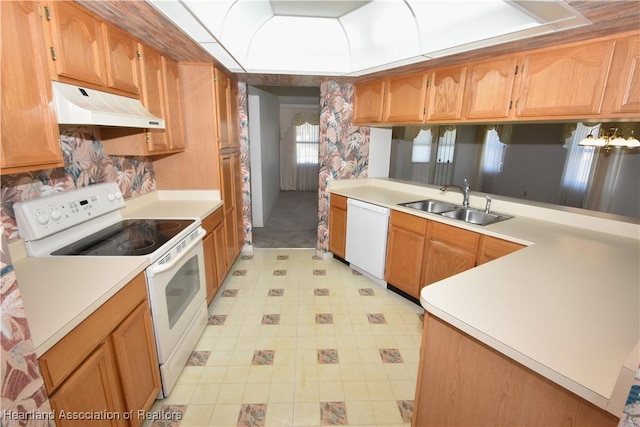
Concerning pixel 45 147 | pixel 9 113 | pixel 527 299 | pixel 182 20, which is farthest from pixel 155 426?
pixel 182 20

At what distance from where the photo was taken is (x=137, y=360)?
1.42 meters

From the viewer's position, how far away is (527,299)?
3.58 ft

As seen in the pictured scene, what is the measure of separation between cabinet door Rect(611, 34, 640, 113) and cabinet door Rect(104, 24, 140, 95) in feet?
9.68

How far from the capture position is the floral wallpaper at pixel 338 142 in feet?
11.4

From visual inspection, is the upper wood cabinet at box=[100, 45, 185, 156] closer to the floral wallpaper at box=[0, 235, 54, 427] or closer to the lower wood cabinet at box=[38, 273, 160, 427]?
the lower wood cabinet at box=[38, 273, 160, 427]

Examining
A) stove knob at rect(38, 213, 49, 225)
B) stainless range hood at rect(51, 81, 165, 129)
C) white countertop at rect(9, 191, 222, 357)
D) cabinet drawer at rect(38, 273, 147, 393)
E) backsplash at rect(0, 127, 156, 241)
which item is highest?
stainless range hood at rect(51, 81, 165, 129)

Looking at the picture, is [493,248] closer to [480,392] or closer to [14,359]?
[480,392]

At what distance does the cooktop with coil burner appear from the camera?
1.56 metres

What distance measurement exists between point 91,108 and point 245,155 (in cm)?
242

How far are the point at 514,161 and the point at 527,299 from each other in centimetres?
604

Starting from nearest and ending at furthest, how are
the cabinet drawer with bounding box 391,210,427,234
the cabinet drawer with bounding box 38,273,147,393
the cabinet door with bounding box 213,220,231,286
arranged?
1. the cabinet drawer with bounding box 38,273,147,393
2. the cabinet drawer with bounding box 391,210,427,234
3. the cabinet door with bounding box 213,220,231,286

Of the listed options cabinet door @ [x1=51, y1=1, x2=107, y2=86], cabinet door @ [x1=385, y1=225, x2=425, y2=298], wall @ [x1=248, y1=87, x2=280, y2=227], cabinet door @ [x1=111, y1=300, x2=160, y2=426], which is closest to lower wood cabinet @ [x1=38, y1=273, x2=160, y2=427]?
cabinet door @ [x1=111, y1=300, x2=160, y2=426]

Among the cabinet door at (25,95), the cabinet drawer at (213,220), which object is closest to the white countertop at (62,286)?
the cabinet door at (25,95)

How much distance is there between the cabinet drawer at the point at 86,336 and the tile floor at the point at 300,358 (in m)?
0.77
